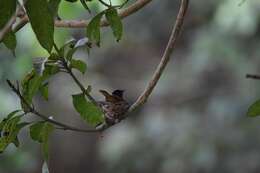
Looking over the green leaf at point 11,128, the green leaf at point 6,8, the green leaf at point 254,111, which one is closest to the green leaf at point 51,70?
the green leaf at point 11,128

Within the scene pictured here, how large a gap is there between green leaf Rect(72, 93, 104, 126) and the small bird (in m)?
0.06

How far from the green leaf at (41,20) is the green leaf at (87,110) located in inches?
9.1

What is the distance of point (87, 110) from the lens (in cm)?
153

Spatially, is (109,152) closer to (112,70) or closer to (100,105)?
(112,70)

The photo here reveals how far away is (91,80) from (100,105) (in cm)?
436

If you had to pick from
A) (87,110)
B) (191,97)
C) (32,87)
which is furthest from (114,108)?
(191,97)

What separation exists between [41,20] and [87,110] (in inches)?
11.2

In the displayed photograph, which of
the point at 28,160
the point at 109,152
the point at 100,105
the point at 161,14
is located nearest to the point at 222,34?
the point at 161,14

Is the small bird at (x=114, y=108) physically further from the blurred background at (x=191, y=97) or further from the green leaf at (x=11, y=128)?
the blurred background at (x=191, y=97)

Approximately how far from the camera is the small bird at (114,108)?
1607 mm

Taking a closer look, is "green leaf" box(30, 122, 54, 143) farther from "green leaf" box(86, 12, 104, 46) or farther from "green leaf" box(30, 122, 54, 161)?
"green leaf" box(86, 12, 104, 46)

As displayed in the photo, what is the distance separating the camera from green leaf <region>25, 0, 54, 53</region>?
1.30 meters

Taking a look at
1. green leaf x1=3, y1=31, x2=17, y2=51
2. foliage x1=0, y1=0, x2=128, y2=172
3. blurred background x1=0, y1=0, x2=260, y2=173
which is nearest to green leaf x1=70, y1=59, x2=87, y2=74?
foliage x1=0, y1=0, x2=128, y2=172

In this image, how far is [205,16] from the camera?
481cm
